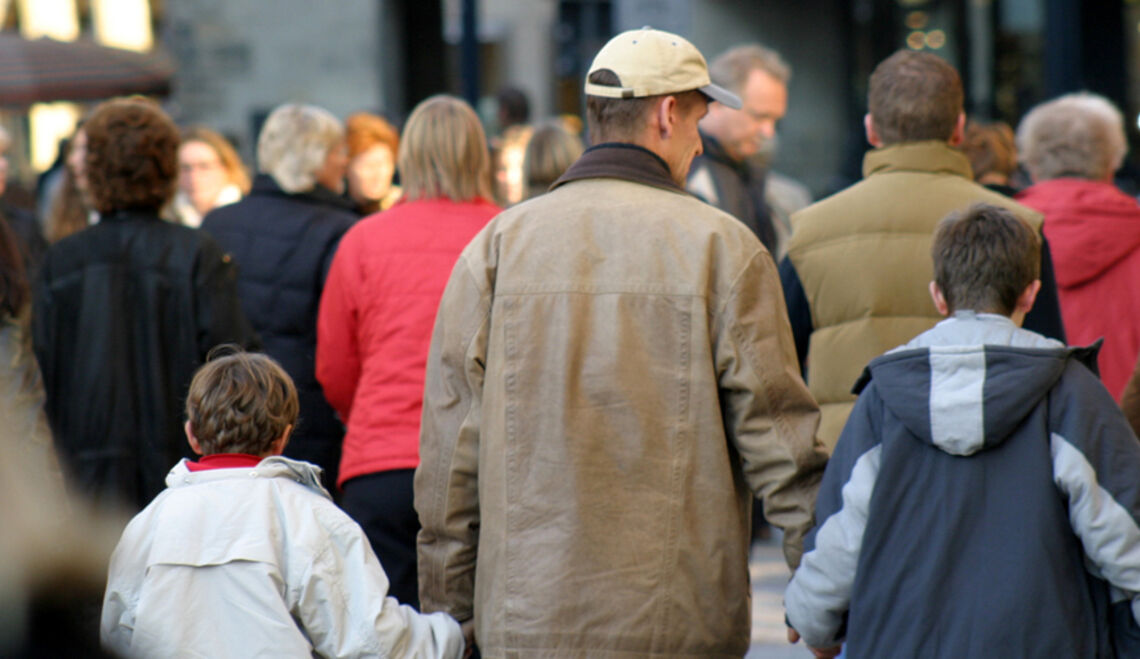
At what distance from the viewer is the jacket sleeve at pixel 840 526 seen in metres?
3.45

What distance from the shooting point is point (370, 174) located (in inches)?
291

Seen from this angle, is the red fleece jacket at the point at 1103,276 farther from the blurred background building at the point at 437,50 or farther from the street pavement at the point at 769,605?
the blurred background building at the point at 437,50

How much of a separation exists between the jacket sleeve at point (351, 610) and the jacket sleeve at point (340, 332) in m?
1.61

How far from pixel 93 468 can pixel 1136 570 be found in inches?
125

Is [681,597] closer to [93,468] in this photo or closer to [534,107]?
[93,468]

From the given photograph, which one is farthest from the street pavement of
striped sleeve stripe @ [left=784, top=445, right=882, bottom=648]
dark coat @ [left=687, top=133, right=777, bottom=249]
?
striped sleeve stripe @ [left=784, top=445, right=882, bottom=648]

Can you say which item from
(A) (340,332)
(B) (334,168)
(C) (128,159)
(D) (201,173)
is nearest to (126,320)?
(C) (128,159)

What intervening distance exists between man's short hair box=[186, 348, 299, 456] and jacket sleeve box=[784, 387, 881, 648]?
1238 mm

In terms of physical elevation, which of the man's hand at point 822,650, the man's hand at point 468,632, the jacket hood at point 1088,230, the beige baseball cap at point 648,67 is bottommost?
the man's hand at point 822,650

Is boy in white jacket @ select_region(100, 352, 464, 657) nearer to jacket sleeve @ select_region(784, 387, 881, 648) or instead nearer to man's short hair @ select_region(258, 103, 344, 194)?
jacket sleeve @ select_region(784, 387, 881, 648)

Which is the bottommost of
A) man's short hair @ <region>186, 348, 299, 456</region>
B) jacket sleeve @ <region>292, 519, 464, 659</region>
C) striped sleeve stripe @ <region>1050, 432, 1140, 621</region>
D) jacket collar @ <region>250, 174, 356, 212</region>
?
jacket sleeve @ <region>292, 519, 464, 659</region>

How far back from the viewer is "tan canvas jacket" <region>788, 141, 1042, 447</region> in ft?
14.6

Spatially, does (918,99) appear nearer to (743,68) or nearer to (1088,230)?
(1088,230)

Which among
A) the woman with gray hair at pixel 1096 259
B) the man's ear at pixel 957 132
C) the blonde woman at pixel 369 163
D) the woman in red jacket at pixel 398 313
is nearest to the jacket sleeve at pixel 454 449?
the woman in red jacket at pixel 398 313
